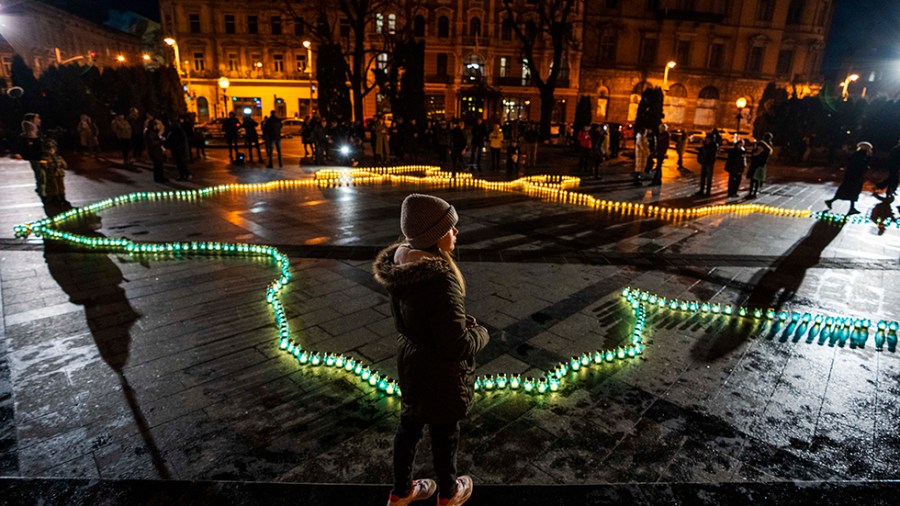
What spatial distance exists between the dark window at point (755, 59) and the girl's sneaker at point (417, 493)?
5684 cm

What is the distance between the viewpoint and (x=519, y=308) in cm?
596

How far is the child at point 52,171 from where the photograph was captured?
33.3 ft

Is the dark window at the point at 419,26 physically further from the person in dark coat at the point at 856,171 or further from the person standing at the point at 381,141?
the person in dark coat at the point at 856,171

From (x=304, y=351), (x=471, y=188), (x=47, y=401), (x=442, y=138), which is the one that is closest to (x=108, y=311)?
(x=47, y=401)

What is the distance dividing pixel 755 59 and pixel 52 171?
184 feet

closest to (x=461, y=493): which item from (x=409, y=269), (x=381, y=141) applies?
(x=409, y=269)

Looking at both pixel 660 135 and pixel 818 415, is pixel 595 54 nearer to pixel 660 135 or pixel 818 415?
pixel 660 135

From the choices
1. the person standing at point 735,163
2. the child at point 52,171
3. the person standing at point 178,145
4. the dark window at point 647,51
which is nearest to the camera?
the child at point 52,171

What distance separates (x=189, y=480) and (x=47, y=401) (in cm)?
175

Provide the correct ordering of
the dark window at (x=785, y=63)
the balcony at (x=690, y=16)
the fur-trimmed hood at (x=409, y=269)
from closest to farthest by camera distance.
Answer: the fur-trimmed hood at (x=409, y=269)
the balcony at (x=690, y=16)
the dark window at (x=785, y=63)

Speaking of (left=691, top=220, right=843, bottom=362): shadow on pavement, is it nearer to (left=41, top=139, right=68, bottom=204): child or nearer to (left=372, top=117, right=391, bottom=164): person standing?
(left=41, top=139, right=68, bottom=204): child

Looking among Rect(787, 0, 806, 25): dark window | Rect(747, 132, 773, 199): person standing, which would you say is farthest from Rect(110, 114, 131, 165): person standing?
Rect(787, 0, 806, 25): dark window

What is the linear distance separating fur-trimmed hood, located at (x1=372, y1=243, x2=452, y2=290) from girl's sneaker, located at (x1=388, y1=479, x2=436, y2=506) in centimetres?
131

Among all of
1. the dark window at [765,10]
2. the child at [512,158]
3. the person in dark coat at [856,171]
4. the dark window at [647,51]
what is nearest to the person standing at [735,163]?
the person in dark coat at [856,171]
